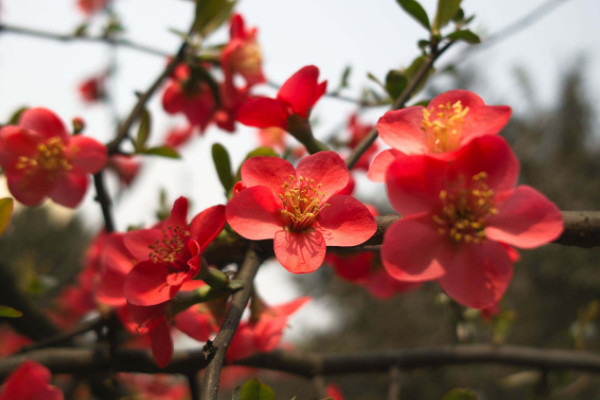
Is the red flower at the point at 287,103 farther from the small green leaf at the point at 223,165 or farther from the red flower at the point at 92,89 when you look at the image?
the red flower at the point at 92,89

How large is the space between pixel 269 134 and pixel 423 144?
1109 mm

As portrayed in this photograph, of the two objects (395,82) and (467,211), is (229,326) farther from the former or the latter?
(395,82)

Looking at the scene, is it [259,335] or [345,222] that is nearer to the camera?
[345,222]

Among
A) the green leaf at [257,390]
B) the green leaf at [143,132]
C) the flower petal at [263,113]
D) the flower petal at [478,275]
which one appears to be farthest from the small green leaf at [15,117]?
the flower petal at [478,275]

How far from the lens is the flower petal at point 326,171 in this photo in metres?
0.47

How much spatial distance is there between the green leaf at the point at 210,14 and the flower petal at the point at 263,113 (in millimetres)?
322

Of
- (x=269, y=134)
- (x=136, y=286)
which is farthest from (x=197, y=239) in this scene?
(x=269, y=134)

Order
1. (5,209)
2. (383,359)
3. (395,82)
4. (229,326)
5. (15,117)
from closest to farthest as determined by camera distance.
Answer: (229,326) < (5,209) < (395,82) < (15,117) < (383,359)

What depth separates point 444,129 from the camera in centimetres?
47

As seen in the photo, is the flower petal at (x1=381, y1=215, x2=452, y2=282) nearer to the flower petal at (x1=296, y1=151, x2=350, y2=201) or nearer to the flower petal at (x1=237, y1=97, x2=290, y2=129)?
the flower petal at (x1=296, y1=151, x2=350, y2=201)

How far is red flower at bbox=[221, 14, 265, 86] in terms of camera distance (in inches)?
33.4

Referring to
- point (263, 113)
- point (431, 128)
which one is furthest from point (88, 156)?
point (431, 128)

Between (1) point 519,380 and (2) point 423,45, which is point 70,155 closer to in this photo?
(2) point 423,45

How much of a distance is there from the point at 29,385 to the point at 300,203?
14.0 inches
